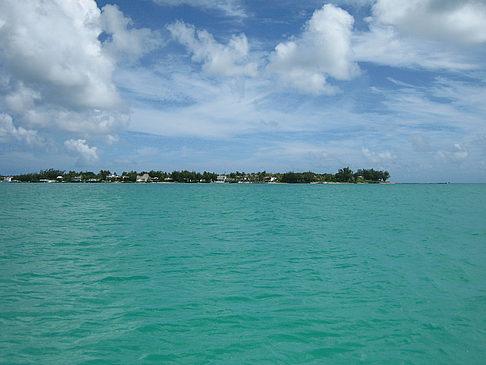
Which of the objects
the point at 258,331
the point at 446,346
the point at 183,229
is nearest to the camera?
the point at 446,346

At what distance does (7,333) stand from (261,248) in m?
14.2

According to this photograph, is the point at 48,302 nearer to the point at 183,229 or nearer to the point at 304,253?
the point at 304,253

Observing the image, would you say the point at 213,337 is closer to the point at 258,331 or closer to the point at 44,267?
the point at 258,331

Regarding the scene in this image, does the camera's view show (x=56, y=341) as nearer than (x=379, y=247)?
Yes

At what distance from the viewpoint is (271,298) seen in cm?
1168

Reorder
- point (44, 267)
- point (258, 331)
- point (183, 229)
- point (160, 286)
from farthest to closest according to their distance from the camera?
1. point (183, 229)
2. point (44, 267)
3. point (160, 286)
4. point (258, 331)

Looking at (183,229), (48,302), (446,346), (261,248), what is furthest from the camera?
(183,229)

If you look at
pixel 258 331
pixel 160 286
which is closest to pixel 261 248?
pixel 160 286

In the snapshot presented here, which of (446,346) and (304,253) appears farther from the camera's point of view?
(304,253)

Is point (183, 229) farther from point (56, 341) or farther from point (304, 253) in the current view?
point (56, 341)

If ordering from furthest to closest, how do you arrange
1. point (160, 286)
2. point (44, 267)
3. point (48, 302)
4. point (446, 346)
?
point (44, 267) → point (160, 286) → point (48, 302) → point (446, 346)

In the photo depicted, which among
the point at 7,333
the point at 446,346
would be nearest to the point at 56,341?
the point at 7,333

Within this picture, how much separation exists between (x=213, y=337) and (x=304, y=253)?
11451 mm

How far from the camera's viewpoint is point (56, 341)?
8.51 metres
